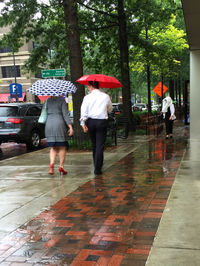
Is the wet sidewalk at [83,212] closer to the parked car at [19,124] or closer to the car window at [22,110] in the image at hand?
the parked car at [19,124]

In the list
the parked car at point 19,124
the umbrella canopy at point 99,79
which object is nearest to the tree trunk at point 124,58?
the parked car at point 19,124

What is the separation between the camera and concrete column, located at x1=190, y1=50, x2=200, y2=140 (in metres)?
13.2

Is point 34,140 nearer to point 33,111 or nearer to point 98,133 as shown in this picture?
point 33,111

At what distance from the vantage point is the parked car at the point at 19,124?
1280cm

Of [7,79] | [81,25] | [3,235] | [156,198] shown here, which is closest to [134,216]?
[156,198]

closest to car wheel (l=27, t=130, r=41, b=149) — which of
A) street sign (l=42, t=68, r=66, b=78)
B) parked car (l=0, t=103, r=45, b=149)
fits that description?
A: parked car (l=0, t=103, r=45, b=149)

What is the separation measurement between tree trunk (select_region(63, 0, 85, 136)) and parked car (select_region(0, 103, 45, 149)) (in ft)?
8.33

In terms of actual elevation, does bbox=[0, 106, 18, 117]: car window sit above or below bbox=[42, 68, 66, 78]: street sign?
below

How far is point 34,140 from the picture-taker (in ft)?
45.1

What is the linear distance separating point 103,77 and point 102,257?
569cm

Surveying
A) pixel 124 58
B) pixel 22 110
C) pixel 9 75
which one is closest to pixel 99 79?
pixel 22 110

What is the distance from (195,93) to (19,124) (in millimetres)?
6668

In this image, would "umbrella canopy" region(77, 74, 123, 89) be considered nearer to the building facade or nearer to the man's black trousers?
the man's black trousers

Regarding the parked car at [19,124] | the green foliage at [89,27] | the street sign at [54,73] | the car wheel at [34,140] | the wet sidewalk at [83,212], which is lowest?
the wet sidewalk at [83,212]
